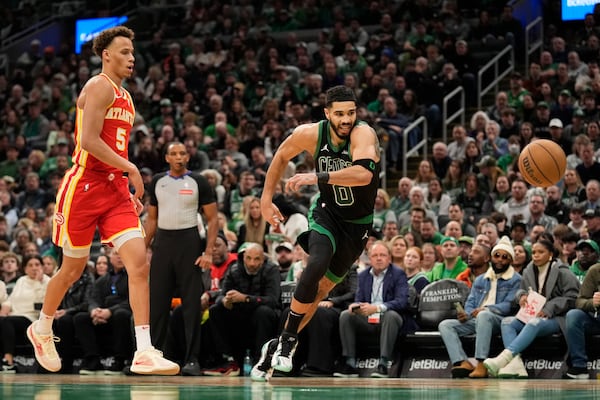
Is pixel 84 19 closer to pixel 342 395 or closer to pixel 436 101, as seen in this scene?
pixel 436 101

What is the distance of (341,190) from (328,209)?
0.20m

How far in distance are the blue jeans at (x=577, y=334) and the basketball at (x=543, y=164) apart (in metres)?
1.32

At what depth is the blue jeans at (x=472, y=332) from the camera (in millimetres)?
10523

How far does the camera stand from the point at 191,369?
11.0 meters

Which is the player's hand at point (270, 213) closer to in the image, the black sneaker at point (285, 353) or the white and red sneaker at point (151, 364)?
the black sneaker at point (285, 353)

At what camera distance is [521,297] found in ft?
34.6

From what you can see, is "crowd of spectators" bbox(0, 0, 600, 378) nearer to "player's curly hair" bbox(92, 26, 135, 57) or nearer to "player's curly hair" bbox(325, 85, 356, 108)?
"player's curly hair" bbox(325, 85, 356, 108)

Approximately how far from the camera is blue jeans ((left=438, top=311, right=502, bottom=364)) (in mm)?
10523

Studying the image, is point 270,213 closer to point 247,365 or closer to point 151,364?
point 151,364

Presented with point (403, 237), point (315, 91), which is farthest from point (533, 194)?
point (315, 91)

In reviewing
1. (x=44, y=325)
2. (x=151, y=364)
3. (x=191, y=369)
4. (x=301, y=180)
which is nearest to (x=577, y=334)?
(x=191, y=369)

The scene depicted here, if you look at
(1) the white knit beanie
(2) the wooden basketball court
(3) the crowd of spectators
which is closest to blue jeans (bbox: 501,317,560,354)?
(1) the white knit beanie

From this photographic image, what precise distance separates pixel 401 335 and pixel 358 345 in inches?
20.6

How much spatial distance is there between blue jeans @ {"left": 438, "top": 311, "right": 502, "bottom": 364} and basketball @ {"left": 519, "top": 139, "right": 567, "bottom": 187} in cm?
144
